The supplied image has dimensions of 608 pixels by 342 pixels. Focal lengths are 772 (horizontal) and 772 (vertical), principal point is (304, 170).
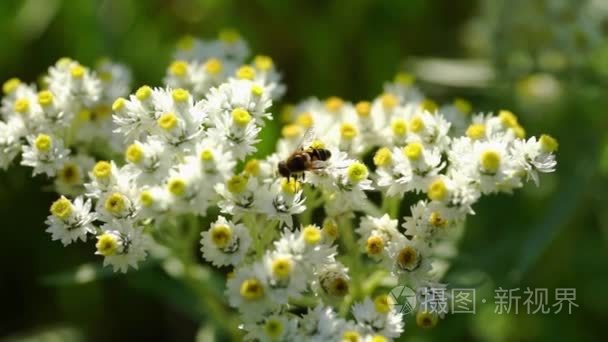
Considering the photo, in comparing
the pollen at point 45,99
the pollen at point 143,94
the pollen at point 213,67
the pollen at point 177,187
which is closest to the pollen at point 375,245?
the pollen at point 177,187

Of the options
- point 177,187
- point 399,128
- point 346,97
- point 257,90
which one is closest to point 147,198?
point 177,187

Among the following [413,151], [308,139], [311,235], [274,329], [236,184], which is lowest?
[274,329]

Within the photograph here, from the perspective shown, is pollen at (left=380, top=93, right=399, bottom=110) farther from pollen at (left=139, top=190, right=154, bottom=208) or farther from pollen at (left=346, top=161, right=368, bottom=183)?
pollen at (left=139, top=190, right=154, bottom=208)

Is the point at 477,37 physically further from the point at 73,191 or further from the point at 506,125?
the point at 73,191

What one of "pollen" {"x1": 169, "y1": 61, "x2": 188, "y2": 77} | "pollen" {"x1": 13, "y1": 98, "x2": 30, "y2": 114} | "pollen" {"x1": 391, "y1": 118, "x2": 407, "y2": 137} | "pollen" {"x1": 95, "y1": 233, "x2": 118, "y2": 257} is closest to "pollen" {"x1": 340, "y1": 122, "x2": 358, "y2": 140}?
"pollen" {"x1": 391, "y1": 118, "x2": 407, "y2": 137}

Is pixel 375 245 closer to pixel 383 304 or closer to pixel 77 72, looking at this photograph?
pixel 383 304
